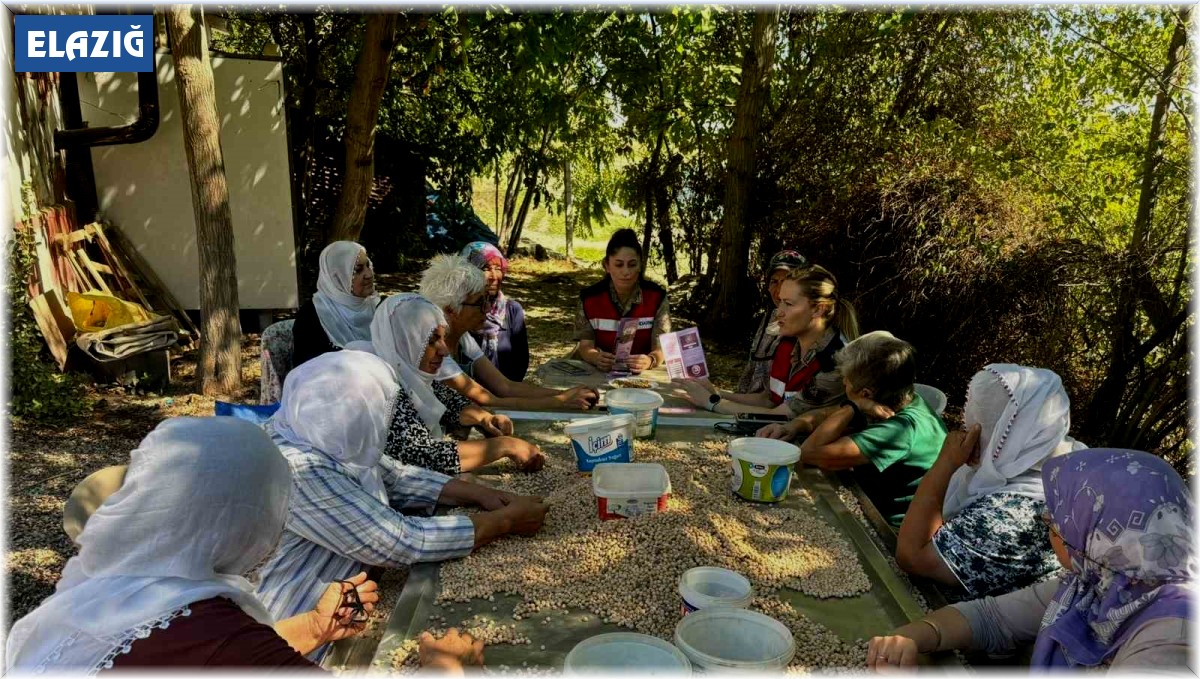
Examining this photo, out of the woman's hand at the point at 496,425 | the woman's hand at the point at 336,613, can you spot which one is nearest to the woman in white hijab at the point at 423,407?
the woman's hand at the point at 496,425

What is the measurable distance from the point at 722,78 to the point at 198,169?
524 centimetres

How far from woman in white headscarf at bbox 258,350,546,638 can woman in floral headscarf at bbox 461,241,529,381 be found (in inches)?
→ 77.7

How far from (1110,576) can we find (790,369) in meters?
1.98

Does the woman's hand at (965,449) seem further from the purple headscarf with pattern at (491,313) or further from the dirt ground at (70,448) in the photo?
the dirt ground at (70,448)

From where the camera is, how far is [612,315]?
14.3ft

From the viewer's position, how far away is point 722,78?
8.27 metres

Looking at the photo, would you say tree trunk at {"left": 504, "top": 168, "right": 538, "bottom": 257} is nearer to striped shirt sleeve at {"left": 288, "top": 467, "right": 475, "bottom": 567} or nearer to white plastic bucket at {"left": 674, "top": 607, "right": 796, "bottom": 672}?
striped shirt sleeve at {"left": 288, "top": 467, "right": 475, "bottom": 567}

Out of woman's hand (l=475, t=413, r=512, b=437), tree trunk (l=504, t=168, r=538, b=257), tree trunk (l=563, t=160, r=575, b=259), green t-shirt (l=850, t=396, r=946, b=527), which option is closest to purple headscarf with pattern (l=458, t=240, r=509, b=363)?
woman's hand (l=475, t=413, r=512, b=437)

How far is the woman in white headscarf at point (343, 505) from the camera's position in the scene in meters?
2.07

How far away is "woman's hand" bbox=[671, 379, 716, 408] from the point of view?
3600 mm

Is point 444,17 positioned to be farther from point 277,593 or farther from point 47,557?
point 277,593

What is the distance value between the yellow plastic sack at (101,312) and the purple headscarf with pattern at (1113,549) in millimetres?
6698

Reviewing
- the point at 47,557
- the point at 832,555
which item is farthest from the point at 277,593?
the point at 47,557

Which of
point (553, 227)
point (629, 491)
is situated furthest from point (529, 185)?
point (629, 491)
